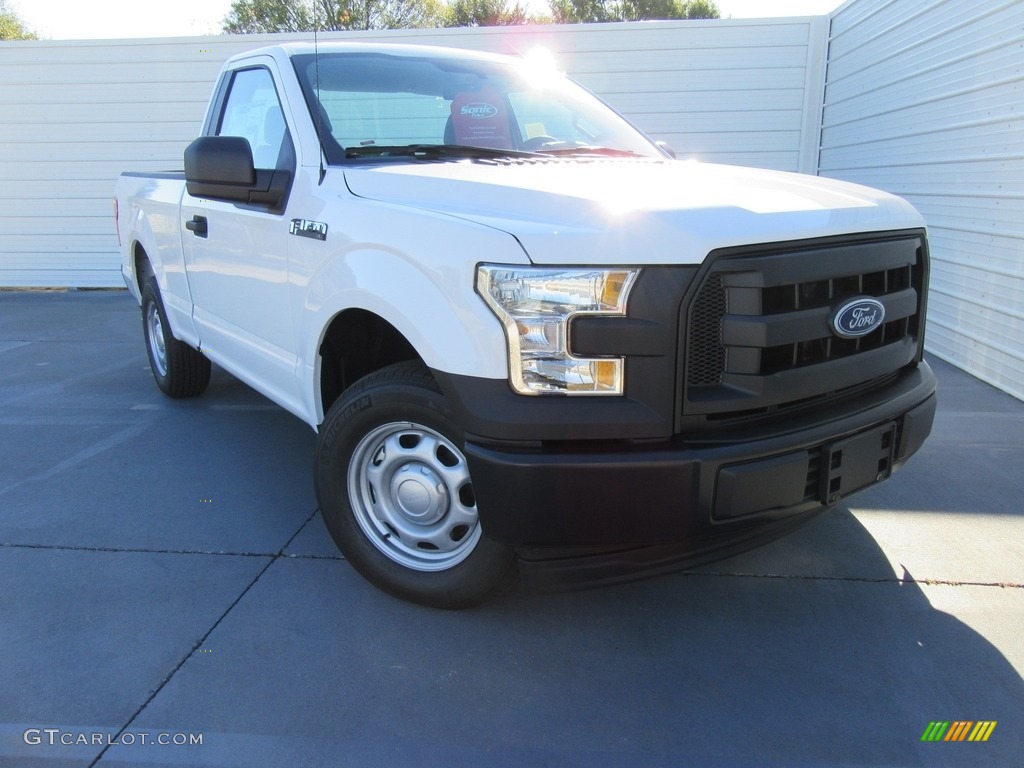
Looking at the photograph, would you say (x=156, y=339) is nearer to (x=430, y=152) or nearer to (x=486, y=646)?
(x=430, y=152)

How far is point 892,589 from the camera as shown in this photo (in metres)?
2.97

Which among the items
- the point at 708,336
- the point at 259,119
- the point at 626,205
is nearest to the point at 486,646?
the point at 708,336

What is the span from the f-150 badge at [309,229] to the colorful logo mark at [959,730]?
246 cm

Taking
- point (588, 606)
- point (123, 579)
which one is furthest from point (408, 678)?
point (123, 579)

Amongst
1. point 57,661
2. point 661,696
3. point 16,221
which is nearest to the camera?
point 661,696

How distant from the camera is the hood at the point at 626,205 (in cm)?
215

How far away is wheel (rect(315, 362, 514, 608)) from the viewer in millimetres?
2592

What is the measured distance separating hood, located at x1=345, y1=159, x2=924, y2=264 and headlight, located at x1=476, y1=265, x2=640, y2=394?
0.06 meters

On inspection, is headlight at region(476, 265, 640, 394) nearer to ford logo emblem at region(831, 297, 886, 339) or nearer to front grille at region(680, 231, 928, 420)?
front grille at region(680, 231, 928, 420)

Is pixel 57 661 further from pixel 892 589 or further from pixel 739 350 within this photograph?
pixel 892 589

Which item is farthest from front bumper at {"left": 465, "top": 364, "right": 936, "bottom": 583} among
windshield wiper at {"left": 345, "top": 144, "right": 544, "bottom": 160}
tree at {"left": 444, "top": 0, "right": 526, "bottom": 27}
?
tree at {"left": 444, "top": 0, "right": 526, "bottom": 27}

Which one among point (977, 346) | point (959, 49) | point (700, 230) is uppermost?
point (959, 49)

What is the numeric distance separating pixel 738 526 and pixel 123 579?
92.0 inches

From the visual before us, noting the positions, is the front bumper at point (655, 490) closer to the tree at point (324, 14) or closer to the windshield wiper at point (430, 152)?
the windshield wiper at point (430, 152)
